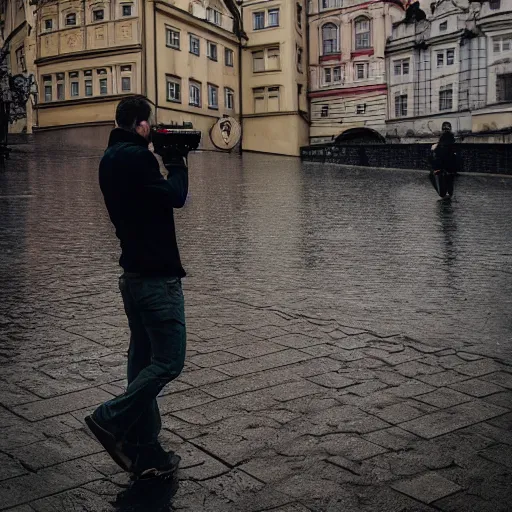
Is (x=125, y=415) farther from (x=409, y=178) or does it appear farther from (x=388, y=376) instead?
(x=409, y=178)

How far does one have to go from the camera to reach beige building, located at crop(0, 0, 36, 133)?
90.2 feet

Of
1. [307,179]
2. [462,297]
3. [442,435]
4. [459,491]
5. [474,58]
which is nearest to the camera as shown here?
[459,491]

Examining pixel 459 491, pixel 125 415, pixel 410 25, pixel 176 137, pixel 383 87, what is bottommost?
pixel 459 491

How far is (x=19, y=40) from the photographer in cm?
2755

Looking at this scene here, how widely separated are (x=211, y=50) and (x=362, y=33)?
5.71 meters

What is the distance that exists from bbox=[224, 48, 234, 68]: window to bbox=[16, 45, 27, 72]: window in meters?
8.09

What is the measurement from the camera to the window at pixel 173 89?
29.0 m

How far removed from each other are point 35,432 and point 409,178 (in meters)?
21.0

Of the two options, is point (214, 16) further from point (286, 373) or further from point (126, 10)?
point (286, 373)

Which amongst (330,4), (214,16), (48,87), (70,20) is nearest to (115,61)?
(70,20)

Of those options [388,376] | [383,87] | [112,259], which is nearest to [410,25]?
[383,87]

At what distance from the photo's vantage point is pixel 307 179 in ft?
75.5

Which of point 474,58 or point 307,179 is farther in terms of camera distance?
point 474,58

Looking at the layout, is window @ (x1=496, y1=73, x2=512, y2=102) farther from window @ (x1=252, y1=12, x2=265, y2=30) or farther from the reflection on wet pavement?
window @ (x1=252, y1=12, x2=265, y2=30)
